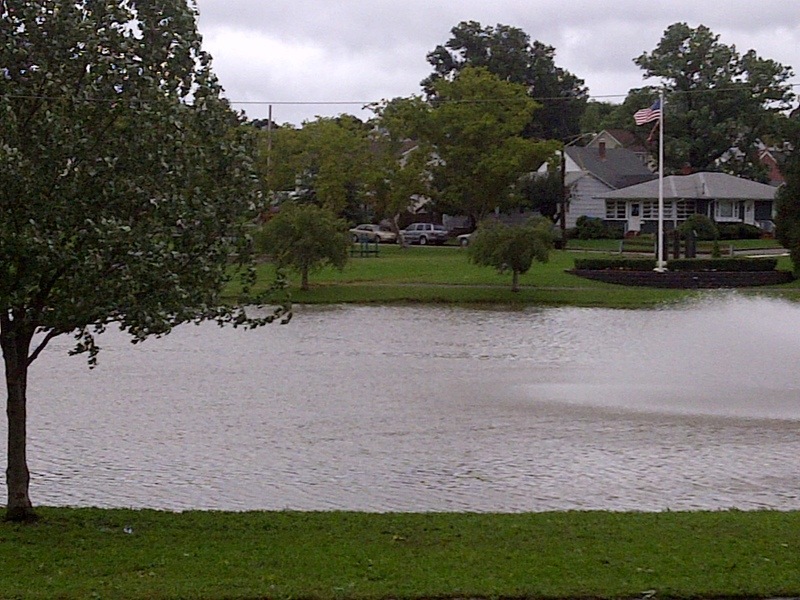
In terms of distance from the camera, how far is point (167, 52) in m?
11.7

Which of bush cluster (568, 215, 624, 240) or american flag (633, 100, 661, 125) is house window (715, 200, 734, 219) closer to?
bush cluster (568, 215, 624, 240)

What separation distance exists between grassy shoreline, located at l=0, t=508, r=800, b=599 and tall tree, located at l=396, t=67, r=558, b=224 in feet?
201

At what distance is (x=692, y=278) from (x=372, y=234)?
3207 cm

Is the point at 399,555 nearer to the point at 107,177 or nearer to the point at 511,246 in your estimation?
the point at 107,177

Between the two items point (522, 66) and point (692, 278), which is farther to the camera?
point (522, 66)

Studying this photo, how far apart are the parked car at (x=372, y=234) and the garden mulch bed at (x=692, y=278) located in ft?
90.8

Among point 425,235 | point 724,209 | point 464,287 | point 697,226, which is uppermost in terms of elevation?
point 724,209

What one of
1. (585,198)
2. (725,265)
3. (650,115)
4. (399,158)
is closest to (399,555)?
(650,115)

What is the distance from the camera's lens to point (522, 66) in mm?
107000

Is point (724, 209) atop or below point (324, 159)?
below

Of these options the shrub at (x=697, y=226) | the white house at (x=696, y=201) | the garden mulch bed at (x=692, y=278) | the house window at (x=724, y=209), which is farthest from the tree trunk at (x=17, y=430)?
the house window at (x=724, y=209)

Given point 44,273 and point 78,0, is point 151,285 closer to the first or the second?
point 44,273

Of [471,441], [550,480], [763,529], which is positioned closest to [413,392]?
[471,441]

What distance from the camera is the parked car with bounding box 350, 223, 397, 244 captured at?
8162 cm
